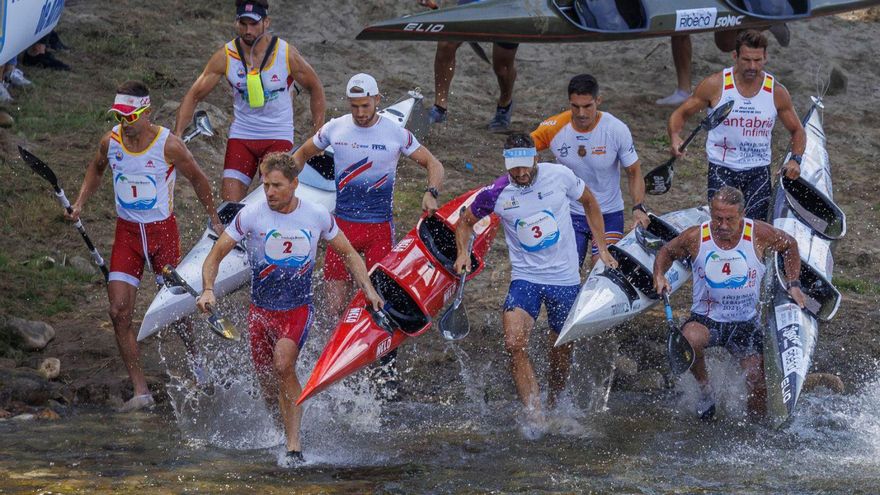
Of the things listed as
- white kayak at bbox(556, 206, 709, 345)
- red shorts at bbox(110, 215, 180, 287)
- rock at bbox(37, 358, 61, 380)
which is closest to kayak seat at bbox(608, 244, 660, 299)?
white kayak at bbox(556, 206, 709, 345)

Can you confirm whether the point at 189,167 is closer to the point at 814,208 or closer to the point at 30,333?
the point at 30,333

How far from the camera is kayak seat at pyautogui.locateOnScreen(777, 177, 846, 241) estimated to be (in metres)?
10.3

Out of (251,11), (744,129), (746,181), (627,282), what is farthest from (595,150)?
(251,11)

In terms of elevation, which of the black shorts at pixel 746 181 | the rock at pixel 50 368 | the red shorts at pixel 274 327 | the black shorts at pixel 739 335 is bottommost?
the rock at pixel 50 368

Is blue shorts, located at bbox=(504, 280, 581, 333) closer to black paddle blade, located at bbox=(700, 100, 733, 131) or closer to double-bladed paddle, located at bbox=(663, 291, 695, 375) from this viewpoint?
double-bladed paddle, located at bbox=(663, 291, 695, 375)

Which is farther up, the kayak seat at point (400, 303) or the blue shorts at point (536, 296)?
the blue shorts at point (536, 296)

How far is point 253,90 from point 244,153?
0.49m

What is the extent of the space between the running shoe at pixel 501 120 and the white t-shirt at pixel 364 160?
4280 mm

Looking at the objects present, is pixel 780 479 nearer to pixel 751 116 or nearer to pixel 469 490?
pixel 469 490

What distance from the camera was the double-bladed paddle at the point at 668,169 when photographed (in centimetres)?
966

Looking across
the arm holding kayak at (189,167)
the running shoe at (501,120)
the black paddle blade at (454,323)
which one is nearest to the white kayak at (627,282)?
the black paddle blade at (454,323)

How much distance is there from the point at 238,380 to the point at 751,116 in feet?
13.0

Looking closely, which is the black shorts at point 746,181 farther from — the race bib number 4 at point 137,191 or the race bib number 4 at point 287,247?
the race bib number 4 at point 137,191

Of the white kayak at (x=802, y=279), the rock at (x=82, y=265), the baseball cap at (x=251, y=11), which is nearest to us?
the white kayak at (x=802, y=279)
